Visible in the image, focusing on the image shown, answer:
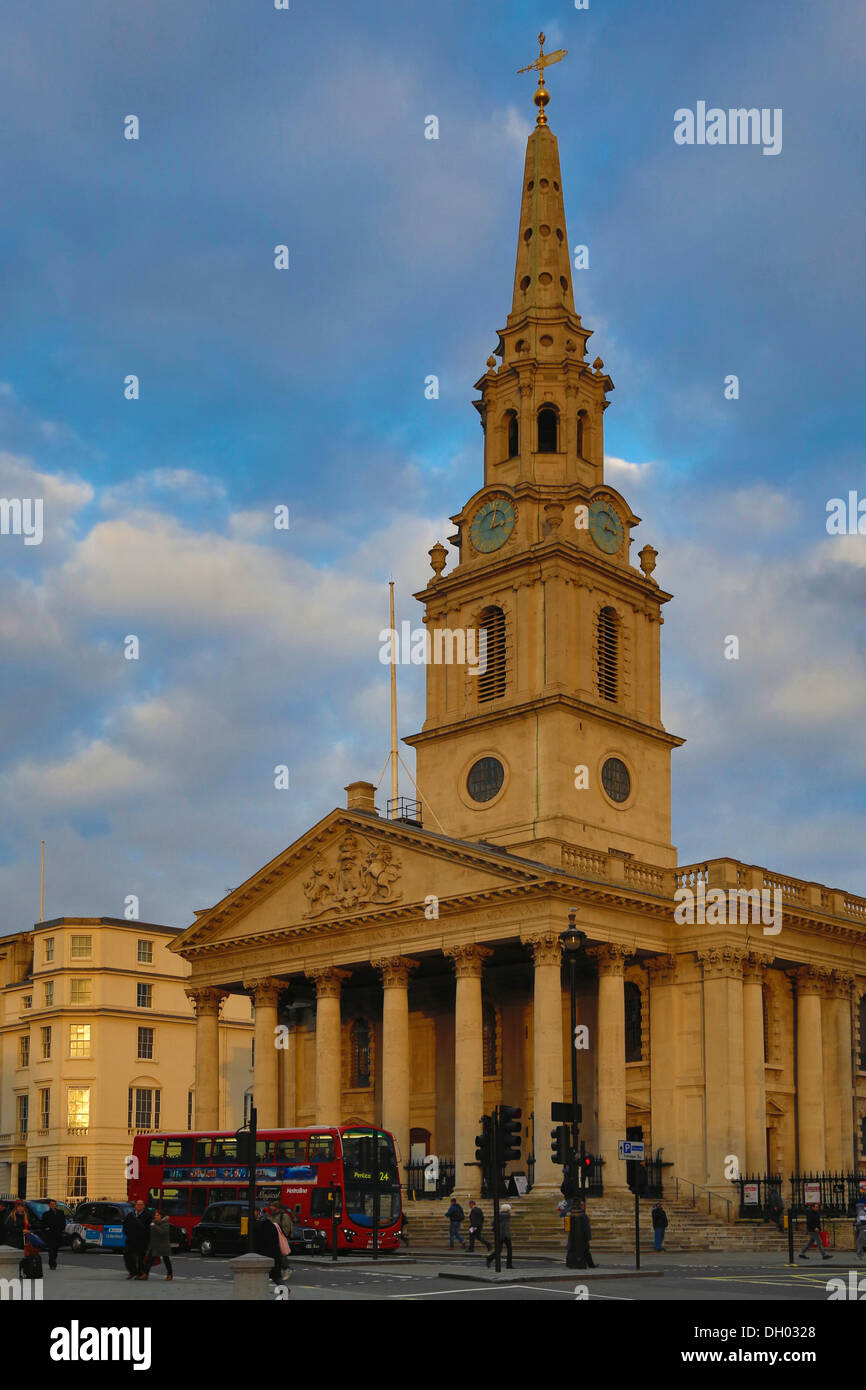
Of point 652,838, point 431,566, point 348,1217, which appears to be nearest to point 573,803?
point 652,838

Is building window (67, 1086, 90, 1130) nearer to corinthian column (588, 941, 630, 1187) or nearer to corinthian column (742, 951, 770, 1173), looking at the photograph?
corinthian column (588, 941, 630, 1187)

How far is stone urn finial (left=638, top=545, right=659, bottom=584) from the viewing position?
224ft

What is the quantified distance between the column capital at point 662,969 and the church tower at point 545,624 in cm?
576

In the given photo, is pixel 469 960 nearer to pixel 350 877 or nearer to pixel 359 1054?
pixel 350 877

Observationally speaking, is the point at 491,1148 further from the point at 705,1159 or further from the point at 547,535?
the point at 547,535

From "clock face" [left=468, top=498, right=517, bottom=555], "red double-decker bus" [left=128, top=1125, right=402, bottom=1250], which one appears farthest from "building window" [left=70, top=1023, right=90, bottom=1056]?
"clock face" [left=468, top=498, right=517, bottom=555]

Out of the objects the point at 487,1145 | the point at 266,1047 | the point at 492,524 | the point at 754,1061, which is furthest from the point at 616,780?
the point at 487,1145

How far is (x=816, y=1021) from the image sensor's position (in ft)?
192

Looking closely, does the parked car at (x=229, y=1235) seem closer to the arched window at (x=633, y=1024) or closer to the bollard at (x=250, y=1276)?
the arched window at (x=633, y=1024)

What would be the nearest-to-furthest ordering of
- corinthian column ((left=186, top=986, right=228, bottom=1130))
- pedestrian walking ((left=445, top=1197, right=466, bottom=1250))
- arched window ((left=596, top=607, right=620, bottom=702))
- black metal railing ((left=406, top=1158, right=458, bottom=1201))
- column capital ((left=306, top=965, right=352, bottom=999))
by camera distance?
pedestrian walking ((left=445, top=1197, right=466, bottom=1250)), black metal railing ((left=406, top=1158, right=458, bottom=1201)), column capital ((left=306, top=965, right=352, bottom=999)), corinthian column ((left=186, top=986, right=228, bottom=1130)), arched window ((left=596, top=607, right=620, bottom=702))

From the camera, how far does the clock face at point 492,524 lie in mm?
66188

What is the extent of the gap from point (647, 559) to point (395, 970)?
21445mm

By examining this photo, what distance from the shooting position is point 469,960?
54094 mm
